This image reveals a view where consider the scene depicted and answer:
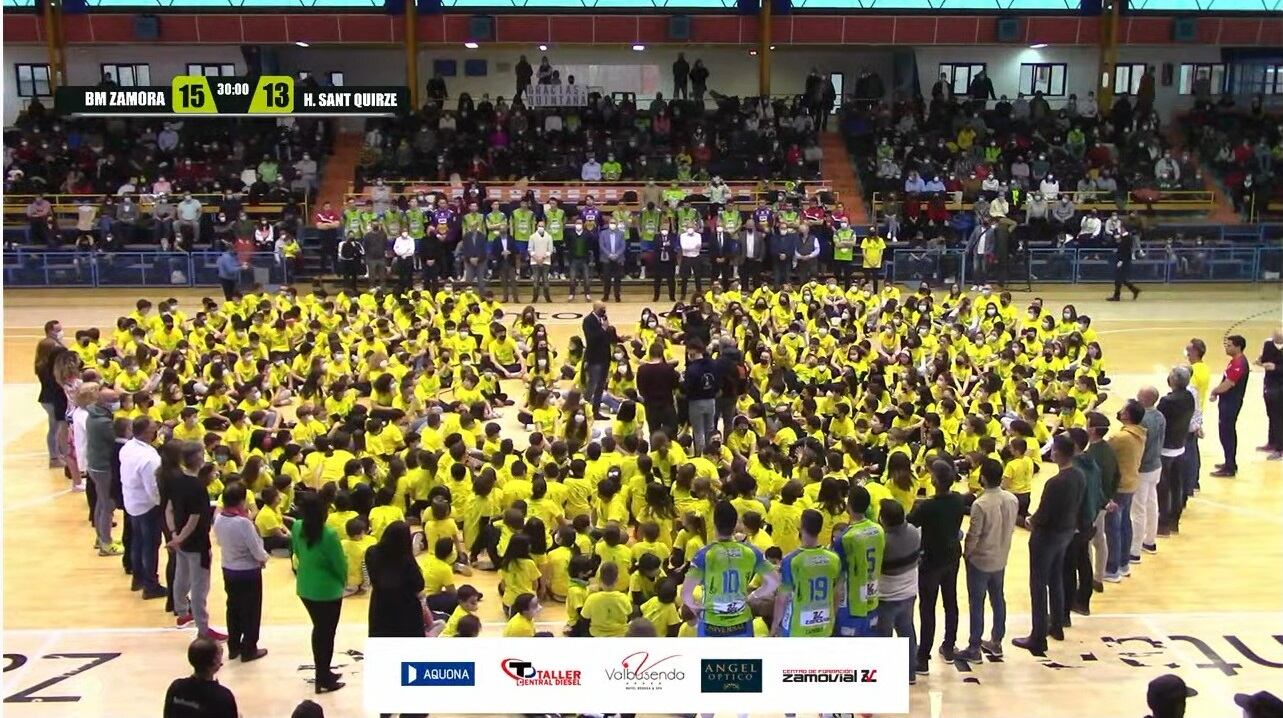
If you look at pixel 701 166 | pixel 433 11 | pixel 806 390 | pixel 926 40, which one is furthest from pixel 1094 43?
pixel 806 390

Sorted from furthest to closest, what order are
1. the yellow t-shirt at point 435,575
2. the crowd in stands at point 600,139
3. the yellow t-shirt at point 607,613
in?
1. the crowd in stands at point 600,139
2. the yellow t-shirt at point 435,575
3. the yellow t-shirt at point 607,613

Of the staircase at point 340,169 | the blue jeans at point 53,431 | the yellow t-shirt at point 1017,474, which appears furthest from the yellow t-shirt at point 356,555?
the staircase at point 340,169

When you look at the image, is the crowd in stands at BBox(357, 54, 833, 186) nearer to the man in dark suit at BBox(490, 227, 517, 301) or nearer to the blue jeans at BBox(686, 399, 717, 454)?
the man in dark suit at BBox(490, 227, 517, 301)

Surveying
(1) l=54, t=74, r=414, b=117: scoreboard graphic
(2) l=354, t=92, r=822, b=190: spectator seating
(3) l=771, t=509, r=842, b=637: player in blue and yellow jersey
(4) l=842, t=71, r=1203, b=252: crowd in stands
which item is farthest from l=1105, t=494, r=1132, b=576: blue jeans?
(2) l=354, t=92, r=822, b=190: spectator seating

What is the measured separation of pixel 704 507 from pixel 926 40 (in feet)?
88.7

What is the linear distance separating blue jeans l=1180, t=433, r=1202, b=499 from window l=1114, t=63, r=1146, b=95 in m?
27.9

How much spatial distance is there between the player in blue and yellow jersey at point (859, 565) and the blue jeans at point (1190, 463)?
5.43 m

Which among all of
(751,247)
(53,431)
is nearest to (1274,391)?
(751,247)

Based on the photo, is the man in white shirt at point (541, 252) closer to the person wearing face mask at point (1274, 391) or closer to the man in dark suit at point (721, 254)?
the man in dark suit at point (721, 254)

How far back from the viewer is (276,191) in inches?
1261

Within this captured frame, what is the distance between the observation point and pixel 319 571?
8.95m

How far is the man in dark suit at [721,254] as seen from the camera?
2669 centimetres

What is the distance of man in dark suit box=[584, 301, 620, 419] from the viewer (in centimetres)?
1680

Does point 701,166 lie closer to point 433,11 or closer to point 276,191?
point 433,11
